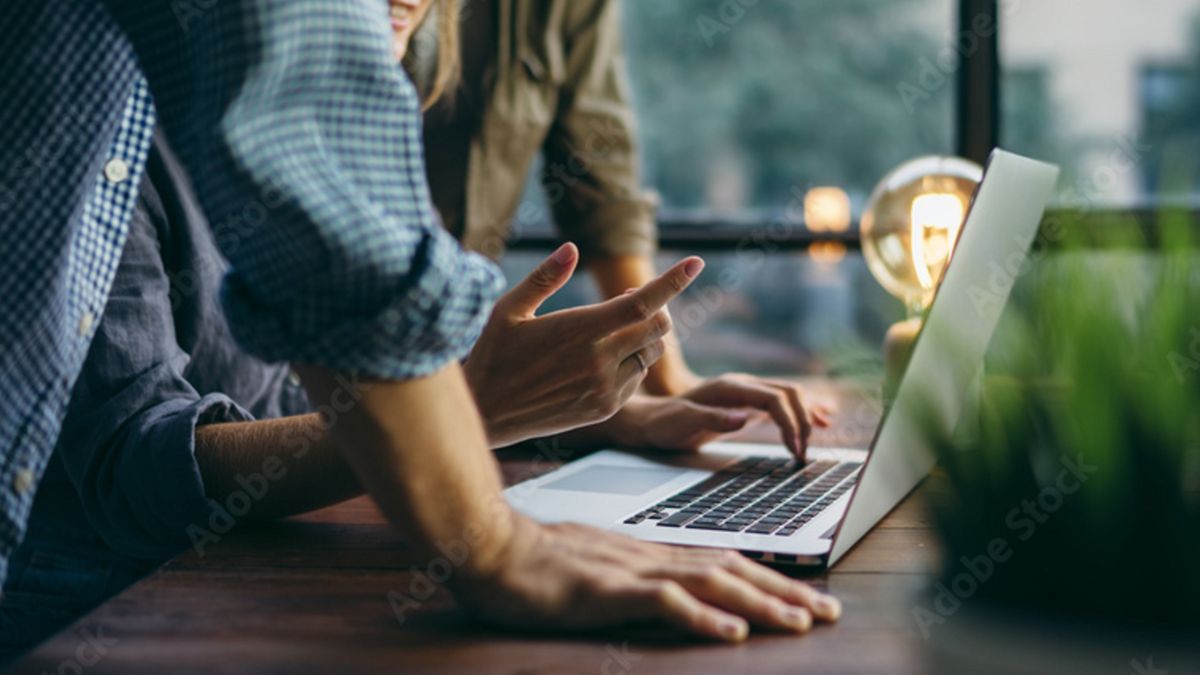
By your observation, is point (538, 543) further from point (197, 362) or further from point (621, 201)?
point (621, 201)

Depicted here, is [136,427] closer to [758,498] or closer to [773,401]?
[758,498]

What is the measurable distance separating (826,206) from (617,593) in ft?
7.83

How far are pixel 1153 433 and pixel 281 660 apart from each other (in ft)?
1.50

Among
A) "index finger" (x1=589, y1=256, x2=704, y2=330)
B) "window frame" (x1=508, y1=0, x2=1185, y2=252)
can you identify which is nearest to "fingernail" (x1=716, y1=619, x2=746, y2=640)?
"index finger" (x1=589, y1=256, x2=704, y2=330)

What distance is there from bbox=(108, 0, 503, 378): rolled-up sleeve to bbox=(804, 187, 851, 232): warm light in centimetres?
234

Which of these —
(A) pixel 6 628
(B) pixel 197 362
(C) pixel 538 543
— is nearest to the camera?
(C) pixel 538 543

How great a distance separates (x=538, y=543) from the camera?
0.66 m

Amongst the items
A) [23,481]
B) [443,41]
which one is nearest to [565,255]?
[23,481]

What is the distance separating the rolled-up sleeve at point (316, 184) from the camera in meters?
0.56

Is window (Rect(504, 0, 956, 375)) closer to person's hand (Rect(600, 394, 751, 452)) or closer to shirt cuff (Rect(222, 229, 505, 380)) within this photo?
person's hand (Rect(600, 394, 751, 452))

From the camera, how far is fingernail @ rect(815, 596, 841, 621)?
2.18ft

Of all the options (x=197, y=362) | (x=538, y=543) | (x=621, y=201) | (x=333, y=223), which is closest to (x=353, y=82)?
(x=333, y=223)

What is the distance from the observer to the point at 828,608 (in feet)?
2.18

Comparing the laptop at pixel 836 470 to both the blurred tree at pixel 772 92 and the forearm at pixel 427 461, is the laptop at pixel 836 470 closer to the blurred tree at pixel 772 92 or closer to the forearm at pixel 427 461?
the forearm at pixel 427 461
